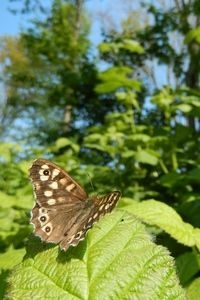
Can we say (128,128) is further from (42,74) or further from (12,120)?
(12,120)

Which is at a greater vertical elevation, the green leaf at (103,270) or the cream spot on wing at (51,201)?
the cream spot on wing at (51,201)

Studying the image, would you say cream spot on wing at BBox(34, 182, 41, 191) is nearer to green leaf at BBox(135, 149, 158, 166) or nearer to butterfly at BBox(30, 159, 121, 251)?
butterfly at BBox(30, 159, 121, 251)

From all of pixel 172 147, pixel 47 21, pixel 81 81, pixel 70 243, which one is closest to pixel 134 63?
pixel 81 81

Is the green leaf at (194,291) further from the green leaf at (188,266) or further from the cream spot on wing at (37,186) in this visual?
the cream spot on wing at (37,186)

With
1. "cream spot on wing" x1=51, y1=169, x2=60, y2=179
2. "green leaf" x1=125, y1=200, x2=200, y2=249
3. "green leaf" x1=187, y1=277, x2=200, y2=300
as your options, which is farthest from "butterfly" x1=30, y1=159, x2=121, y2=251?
"green leaf" x1=125, y1=200, x2=200, y2=249

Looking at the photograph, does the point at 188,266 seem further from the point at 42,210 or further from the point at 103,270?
the point at 103,270

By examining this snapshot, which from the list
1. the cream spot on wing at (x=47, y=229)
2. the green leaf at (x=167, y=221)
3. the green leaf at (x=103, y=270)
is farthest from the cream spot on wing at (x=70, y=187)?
the green leaf at (x=167, y=221)
